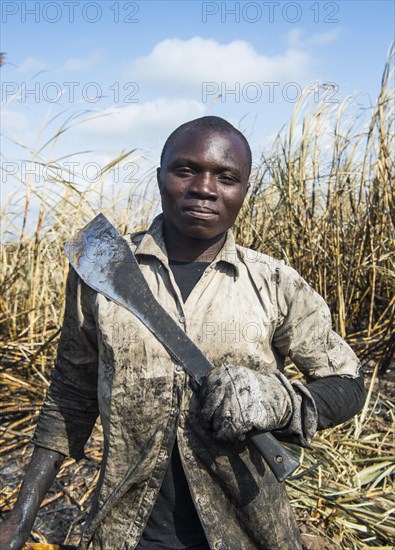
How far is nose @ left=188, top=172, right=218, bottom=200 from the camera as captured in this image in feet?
4.70

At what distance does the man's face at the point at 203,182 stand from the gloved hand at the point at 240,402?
0.38 meters

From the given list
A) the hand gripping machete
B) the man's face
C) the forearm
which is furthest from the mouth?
the forearm

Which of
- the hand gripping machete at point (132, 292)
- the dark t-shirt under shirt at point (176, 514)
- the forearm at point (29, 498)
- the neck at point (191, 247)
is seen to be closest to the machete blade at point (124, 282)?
the hand gripping machete at point (132, 292)

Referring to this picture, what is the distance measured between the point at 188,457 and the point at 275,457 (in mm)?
224

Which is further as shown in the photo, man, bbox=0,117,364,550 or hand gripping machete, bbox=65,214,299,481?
man, bbox=0,117,364,550

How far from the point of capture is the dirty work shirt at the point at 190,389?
4.50 feet

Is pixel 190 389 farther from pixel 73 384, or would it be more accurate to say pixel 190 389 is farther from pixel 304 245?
pixel 304 245

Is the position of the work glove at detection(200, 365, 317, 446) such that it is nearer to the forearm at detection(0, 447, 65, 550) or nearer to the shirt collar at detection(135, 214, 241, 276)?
the shirt collar at detection(135, 214, 241, 276)

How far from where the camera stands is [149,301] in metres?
1.40

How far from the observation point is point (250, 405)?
1.23 meters

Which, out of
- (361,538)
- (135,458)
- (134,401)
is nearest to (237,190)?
(134,401)

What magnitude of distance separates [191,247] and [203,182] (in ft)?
0.56

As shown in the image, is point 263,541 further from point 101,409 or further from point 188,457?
point 101,409

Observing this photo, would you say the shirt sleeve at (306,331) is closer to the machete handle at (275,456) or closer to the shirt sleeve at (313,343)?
the shirt sleeve at (313,343)
